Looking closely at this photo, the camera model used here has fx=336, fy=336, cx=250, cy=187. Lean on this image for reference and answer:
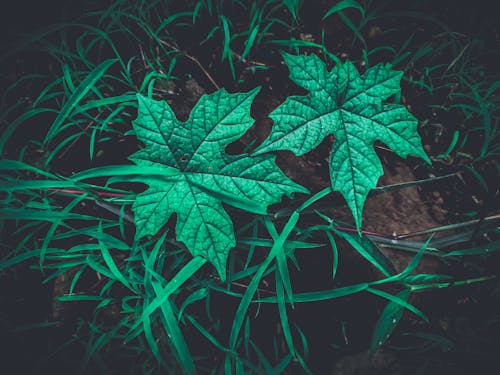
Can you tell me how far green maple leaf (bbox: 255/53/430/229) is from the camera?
36.5 inches

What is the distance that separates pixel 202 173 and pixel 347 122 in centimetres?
45

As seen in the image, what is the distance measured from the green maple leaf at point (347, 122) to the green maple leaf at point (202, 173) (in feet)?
0.31

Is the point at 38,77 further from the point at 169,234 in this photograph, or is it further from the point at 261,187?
the point at 261,187

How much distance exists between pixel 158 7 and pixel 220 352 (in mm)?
1310

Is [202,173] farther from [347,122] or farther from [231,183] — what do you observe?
[347,122]

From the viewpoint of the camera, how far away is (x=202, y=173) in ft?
3.19

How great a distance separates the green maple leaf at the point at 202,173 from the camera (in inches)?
36.6

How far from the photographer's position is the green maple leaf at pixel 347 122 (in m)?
0.93

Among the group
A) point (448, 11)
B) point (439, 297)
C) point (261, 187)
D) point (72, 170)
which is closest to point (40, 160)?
point (72, 170)

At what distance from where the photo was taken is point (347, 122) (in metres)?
0.99

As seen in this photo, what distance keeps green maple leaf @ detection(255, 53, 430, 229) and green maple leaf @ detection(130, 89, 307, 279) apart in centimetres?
9

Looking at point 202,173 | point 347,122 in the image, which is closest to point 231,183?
point 202,173

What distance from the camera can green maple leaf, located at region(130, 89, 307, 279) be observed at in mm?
931

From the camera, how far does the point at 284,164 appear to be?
3.78 feet
